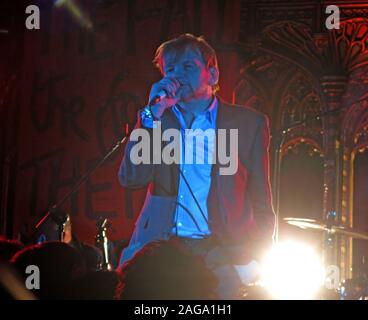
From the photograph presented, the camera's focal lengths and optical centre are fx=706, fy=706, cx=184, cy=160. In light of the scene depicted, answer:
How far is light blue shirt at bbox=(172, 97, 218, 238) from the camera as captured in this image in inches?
148

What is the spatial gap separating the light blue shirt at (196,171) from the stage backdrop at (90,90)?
0.60 metres

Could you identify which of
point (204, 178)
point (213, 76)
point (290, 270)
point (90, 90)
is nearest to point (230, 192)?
point (204, 178)

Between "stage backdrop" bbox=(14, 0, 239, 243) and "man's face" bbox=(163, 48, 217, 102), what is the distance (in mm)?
438

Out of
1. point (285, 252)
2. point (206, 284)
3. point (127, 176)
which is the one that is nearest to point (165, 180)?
point (127, 176)

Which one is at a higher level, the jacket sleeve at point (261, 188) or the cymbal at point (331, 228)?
the jacket sleeve at point (261, 188)

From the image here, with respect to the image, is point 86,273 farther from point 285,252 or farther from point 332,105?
point 332,105

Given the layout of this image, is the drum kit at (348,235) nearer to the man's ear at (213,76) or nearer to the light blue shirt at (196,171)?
the light blue shirt at (196,171)

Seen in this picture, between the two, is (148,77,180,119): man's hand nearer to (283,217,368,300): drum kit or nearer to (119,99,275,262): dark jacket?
(119,99,275,262): dark jacket

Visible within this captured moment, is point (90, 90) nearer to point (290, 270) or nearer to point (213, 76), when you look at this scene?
point (213, 76)

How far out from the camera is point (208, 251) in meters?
3.67

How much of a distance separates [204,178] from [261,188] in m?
0.31

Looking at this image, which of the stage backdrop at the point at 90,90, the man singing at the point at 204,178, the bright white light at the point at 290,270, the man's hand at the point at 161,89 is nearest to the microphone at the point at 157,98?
the man's hand at the point at 161,89

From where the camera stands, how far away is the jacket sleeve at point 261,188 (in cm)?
377

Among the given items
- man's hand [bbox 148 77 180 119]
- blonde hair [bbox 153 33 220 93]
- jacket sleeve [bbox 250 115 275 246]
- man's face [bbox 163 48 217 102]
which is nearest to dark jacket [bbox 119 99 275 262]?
jacket sleeve [bbox 250 115 275 246]
